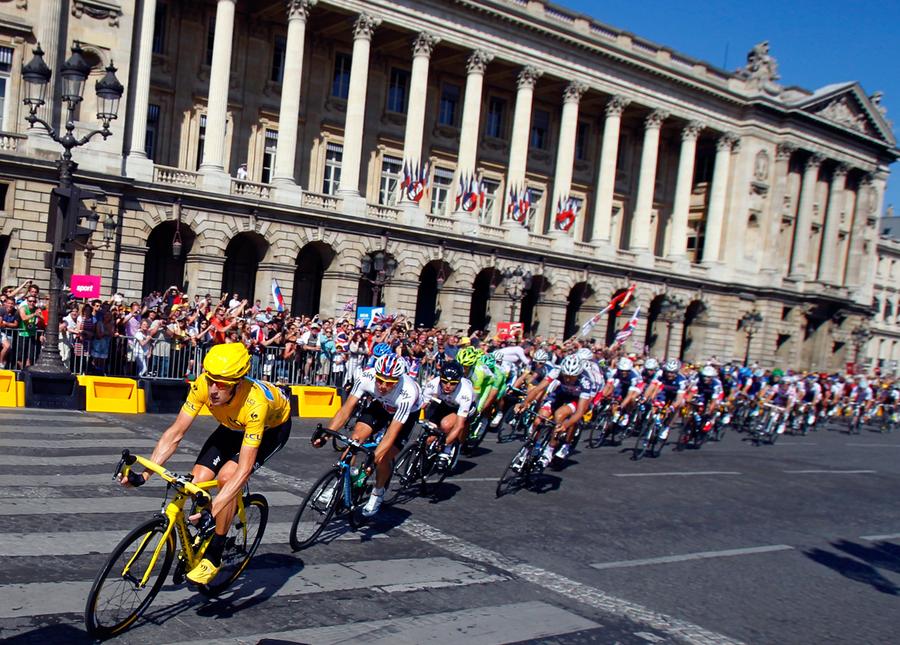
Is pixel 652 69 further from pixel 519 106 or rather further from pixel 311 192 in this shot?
pixel 311 192

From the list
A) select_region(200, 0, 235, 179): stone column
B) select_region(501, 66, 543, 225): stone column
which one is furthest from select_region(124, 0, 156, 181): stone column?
select_region(501, 66, 543, 225): stone column

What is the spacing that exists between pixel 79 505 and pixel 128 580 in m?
3.52

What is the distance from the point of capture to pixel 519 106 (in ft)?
146

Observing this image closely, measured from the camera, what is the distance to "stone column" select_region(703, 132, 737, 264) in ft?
181

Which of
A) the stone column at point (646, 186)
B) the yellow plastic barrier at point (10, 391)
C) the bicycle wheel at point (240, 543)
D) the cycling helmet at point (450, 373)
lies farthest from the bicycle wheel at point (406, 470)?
the stone column at point (646, 186)

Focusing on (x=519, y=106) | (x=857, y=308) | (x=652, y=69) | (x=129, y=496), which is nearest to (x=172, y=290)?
(x=129, y=496)

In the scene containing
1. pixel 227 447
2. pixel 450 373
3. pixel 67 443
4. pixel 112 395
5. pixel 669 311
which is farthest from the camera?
pixel 669 311

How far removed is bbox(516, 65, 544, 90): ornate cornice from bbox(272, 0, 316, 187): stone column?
1232 cm

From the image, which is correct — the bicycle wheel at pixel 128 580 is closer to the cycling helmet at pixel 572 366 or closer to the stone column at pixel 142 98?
the cycling helmet at pixel 572 366

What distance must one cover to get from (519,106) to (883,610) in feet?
126

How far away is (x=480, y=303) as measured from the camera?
48.2 meters

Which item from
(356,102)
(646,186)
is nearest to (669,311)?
(646,186)

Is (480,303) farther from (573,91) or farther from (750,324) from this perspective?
(750,324)

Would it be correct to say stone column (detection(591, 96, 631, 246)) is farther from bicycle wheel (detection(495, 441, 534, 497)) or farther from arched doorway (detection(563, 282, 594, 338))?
bicycle wheel (detection(495, 441, 534, 497))
